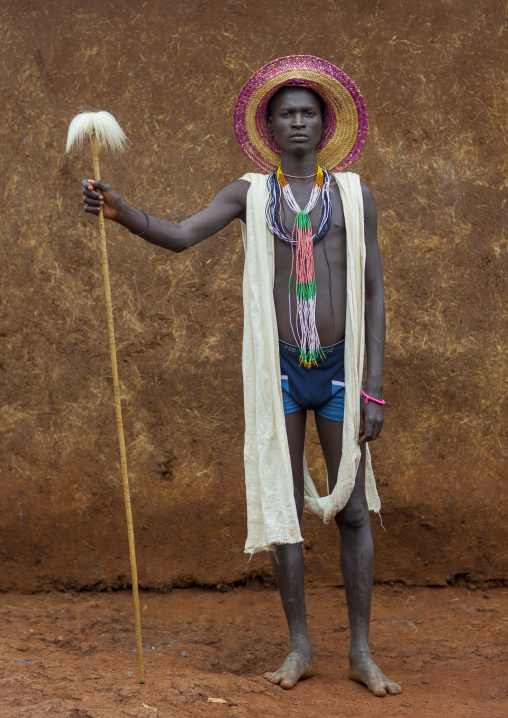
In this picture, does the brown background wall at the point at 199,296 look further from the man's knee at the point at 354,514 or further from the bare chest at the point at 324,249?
the bare chest at the point at 324,249

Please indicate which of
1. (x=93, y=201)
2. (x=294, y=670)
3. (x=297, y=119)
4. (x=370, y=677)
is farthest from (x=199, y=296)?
(x=370, y=677)

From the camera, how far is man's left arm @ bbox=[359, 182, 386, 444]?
3.62 metres

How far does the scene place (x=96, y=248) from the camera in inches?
190

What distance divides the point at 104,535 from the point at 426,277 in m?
2.25

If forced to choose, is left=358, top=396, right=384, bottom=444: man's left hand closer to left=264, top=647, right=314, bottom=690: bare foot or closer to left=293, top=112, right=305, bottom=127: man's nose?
left=264, top=647, right=314, bottom=690: bare foot

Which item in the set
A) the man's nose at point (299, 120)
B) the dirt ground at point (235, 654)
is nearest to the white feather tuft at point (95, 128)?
the man's nose at point (299, 120)

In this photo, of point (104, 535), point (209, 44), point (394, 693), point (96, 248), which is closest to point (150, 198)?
point (96, 248)

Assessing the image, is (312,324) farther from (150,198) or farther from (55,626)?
(55,626)

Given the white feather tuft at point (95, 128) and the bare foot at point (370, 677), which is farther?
the bare foot at point (370, 677)

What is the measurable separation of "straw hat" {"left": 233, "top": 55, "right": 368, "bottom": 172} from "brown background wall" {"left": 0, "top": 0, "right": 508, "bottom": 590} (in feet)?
3.68

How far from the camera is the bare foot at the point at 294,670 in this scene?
11.5 ft

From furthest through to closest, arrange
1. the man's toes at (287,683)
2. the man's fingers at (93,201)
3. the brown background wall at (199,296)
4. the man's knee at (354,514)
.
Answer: the brown background wall at (199,296) < the man's knee at (354,514) < the man's toes at (287,683) < the man's fingers at (93,201)

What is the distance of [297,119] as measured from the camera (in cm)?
353

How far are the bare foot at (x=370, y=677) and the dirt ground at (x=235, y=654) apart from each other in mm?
37
